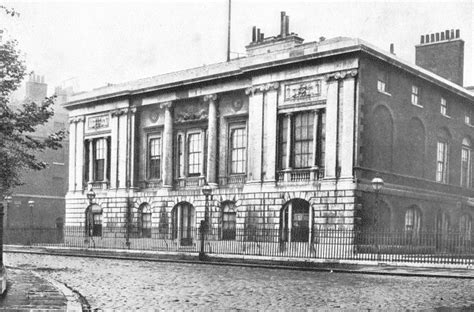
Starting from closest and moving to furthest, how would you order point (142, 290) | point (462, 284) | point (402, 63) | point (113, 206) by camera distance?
point (142, 290)
point (462, 284)
point (402, 63)
point (113, 206)

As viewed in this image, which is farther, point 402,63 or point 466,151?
point 466,151

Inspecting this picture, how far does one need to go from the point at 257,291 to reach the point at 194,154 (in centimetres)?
2322

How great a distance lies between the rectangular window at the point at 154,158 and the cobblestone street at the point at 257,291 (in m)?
19.3

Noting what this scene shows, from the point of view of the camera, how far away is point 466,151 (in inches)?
1543

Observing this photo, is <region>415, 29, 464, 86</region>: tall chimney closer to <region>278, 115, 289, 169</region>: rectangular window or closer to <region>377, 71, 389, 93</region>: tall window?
<region>377, 71, 389, 93</region>: tall window

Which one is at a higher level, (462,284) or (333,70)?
(333,70)

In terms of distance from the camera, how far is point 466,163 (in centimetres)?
3916

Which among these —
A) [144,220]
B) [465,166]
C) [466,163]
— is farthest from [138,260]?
[466,163]

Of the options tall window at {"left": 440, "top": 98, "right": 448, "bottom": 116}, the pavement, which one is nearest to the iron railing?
the pavement

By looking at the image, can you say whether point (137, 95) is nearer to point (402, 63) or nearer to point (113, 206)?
point (113, 206)

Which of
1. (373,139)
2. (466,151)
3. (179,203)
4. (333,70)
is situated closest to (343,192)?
(373,139)

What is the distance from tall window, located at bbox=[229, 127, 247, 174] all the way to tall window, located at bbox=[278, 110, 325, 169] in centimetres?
289

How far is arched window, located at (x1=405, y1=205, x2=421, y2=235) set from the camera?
31.7 meters

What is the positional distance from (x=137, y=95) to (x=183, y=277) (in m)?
23.2
